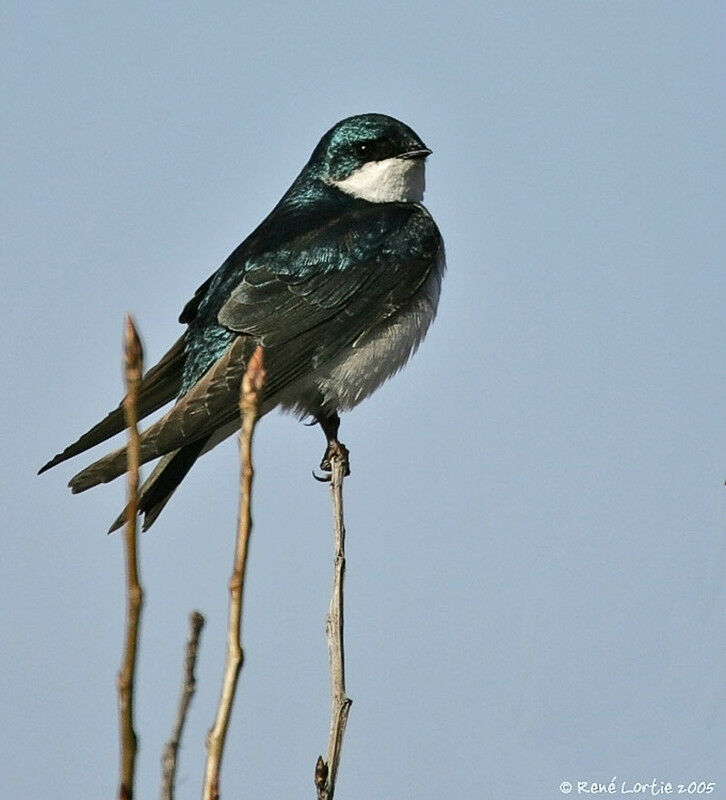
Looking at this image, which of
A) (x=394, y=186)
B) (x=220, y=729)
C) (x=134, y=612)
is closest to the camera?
(x=134, y=612)

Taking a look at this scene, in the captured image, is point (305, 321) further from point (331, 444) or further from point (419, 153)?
point (419, 153)

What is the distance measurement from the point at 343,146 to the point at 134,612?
545 cm

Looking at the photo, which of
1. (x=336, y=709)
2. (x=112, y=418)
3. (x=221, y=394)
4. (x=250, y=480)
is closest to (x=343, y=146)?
(x=221, y=394)

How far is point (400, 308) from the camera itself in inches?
243

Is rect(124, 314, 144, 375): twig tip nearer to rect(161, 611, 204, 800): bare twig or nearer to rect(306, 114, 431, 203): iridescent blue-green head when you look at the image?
rect(161, 611, 204, 800): bare twig

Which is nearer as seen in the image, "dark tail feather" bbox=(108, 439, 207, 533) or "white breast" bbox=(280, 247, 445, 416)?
"dark tail feather" bbox=(108, 439, 207, 533)

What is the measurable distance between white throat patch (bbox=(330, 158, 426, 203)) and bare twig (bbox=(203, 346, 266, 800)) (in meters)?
4.99

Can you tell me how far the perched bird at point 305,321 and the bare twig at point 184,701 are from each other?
3.50m

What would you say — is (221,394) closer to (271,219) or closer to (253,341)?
(253,341)

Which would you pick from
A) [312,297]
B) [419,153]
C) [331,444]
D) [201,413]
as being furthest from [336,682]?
[419,153]

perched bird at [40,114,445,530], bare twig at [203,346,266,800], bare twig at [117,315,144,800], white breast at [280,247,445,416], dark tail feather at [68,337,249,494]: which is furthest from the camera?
white breast at [280,247,445,416]

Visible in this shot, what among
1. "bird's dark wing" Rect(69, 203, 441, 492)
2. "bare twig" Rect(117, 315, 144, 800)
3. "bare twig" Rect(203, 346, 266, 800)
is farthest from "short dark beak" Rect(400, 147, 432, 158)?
"bare twig" Rect(117, 315, 144, 800)

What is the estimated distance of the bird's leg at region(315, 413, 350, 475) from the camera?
5.86 meters

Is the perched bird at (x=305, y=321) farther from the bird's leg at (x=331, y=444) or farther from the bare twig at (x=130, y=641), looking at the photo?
the bare twig at (x=130, y=641)
